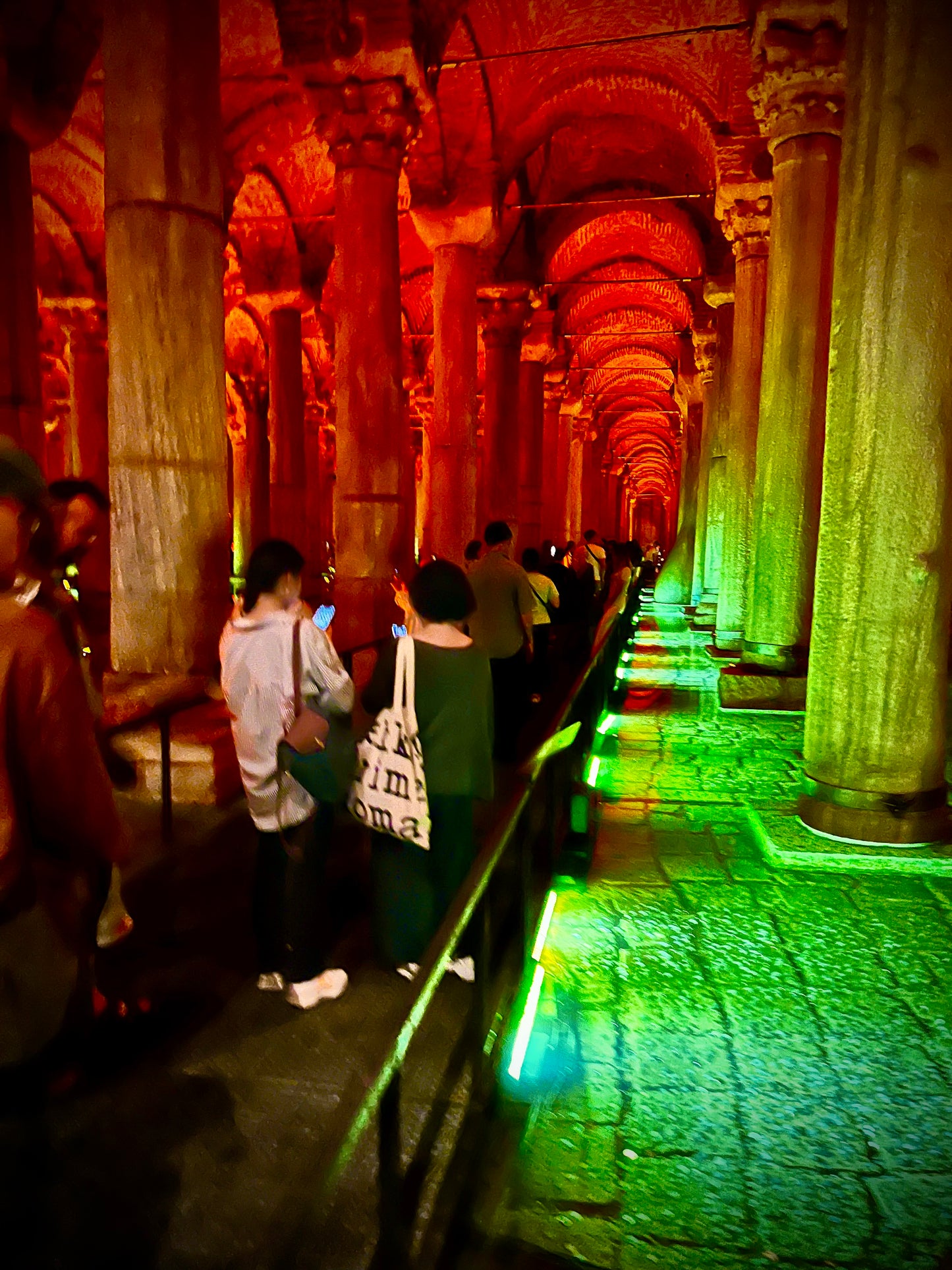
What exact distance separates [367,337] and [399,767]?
6.55 m

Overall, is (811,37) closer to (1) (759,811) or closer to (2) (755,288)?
(2) (755,288)

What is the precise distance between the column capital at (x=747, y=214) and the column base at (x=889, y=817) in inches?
335

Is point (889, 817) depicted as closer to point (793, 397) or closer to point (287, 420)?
point (793, 397)

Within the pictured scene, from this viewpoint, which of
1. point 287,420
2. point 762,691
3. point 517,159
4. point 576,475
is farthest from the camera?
point 576,475

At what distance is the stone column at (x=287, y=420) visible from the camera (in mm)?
16906

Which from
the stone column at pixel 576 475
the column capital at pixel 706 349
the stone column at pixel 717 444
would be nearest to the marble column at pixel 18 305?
the stone column at pixel 717 444

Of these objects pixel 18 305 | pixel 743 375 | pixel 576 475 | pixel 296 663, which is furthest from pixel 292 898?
pixel 576 475

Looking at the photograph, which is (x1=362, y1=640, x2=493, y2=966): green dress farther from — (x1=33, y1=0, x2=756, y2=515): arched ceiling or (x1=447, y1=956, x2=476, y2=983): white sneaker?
(x1=33, y1=0, x2=756, y2=515): arched ceiling

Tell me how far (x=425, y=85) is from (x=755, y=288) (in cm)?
460

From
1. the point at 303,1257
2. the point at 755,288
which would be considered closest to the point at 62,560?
the point at 303,1257

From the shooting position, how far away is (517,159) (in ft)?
42.3

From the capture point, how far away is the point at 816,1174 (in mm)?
2258

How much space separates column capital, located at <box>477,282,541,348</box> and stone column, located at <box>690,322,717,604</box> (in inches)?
156

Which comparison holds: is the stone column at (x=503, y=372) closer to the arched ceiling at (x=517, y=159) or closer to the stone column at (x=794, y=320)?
the arched ceiling at (x=517, y=159)
